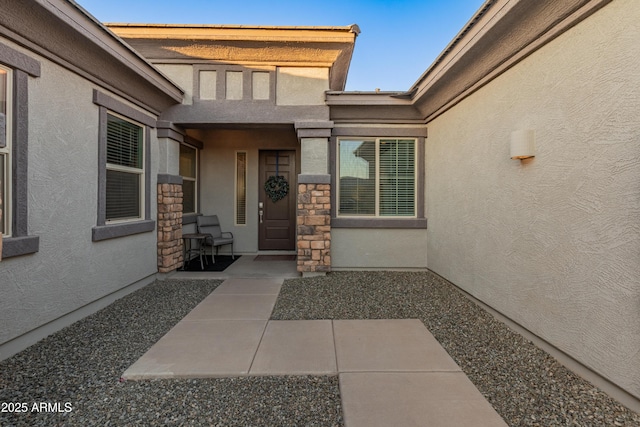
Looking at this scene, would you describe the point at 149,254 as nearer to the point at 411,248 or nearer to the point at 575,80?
the point at 411,248

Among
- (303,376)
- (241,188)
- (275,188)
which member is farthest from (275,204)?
(303,376)

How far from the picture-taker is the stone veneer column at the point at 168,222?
488 cm

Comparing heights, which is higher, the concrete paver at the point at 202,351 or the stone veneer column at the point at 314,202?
the stone veneer column at the point at 314,202

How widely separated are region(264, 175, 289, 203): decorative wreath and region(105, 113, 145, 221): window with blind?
8.91 ft

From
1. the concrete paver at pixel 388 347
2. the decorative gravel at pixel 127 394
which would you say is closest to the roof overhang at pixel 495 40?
the concrete paver at pixel 388 347

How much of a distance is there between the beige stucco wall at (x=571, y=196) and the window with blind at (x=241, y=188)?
4784mm

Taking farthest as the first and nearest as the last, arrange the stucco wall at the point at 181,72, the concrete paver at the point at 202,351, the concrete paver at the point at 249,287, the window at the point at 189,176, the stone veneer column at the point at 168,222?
the window at the point at 189,176 → the stucco wall at the point at 181,72 → the stone veneer column at the point at 168,222 → the concrete paver at the point at 249,287 → the concrete paver at the point at 202,351

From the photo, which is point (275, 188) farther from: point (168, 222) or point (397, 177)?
point (397, 177)

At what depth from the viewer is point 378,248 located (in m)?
5.38

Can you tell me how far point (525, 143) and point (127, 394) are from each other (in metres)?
3.75

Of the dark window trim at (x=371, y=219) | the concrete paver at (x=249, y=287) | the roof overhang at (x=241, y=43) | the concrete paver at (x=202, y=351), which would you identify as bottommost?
the concrete paver at (x=202, y=351)

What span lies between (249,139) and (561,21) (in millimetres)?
5631

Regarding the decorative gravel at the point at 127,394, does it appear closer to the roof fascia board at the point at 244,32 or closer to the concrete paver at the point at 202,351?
the concrete paver at the point at 202,351

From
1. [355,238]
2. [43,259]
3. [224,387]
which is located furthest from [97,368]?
[355,238]
